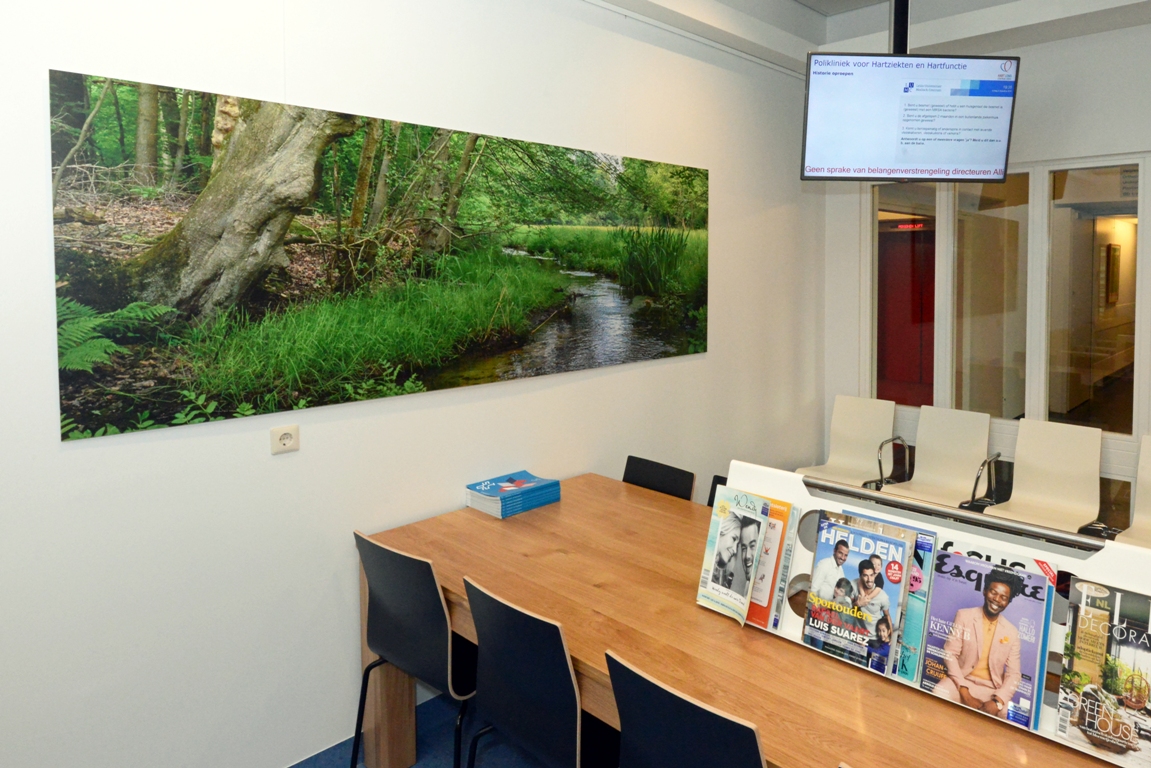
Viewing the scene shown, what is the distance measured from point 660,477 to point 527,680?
5.35 ft

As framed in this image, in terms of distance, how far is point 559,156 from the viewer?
3.66 meters

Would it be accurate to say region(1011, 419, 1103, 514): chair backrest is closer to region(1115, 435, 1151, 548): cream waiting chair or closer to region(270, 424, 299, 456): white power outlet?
region(1115, 435, 1151, 548): cream waiting chair

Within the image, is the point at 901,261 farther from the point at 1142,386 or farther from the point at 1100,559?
the point at 1100,559

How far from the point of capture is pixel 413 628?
8.32 feet

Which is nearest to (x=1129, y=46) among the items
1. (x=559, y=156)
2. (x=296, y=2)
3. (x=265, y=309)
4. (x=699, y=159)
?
(x=699, y=159)

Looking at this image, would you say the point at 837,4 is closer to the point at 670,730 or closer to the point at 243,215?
the point at 243,215

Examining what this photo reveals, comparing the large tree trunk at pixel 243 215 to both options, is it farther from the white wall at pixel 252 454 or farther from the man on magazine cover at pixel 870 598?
the man on magazine cover at pixel 870 598

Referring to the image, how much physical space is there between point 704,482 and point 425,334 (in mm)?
2309

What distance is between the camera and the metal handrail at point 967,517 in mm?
1579

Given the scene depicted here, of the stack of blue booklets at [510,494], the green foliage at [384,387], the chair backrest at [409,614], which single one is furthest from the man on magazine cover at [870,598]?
the green foliage at [384,387]

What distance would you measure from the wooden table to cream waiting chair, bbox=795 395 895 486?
2.15m

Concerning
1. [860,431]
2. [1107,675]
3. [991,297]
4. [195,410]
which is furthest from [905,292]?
[195,410]

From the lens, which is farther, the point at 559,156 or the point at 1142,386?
the point at 1142,386

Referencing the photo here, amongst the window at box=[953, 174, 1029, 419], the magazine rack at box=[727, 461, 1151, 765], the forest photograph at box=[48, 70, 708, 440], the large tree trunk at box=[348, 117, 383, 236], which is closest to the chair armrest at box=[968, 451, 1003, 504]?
the window at box=[953, 174, 1029, 419]
